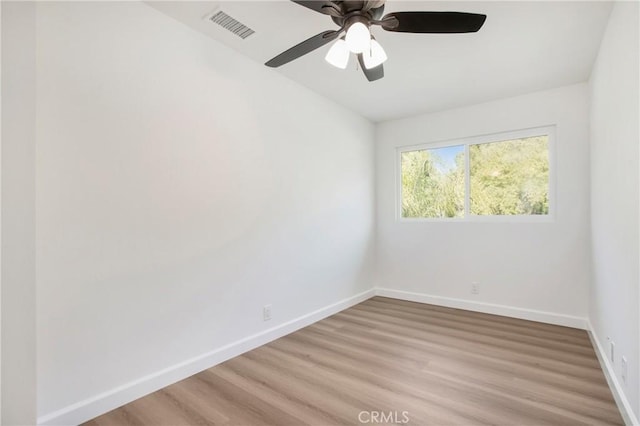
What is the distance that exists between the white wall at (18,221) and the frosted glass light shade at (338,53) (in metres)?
1.48

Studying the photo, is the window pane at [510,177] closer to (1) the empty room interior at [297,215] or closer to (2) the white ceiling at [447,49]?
(1) the empty room interior at [297,215]

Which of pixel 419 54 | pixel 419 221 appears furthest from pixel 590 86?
pixel 419 221

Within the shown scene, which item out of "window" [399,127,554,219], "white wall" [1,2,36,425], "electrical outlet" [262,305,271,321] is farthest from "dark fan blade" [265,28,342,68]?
"window" [399,127,554,219]

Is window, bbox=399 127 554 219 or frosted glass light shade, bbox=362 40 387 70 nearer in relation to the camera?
frosted glass light shade, bbox=362 40 387 70

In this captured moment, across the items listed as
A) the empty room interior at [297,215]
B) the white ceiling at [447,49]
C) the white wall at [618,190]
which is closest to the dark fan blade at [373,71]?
the empty room interior at [297,215]

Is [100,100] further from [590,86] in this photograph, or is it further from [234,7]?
[590,86]

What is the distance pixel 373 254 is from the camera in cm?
446

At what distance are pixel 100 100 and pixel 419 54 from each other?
2.30 meters

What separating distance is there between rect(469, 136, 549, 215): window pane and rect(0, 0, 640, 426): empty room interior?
0.02 metres

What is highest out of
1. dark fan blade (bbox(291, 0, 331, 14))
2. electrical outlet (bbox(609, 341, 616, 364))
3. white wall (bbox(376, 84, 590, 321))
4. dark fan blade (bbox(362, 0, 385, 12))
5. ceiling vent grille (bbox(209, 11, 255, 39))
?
ceiling vent grille (bbox(209, 11, 255, 39))

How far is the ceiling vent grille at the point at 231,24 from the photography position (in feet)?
7.01

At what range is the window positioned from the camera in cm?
343

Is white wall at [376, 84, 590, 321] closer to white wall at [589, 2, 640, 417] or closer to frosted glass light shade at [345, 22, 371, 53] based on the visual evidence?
white wall at [589, 2, 640, 417]

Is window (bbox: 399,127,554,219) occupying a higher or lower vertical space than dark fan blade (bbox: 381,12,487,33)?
lower
